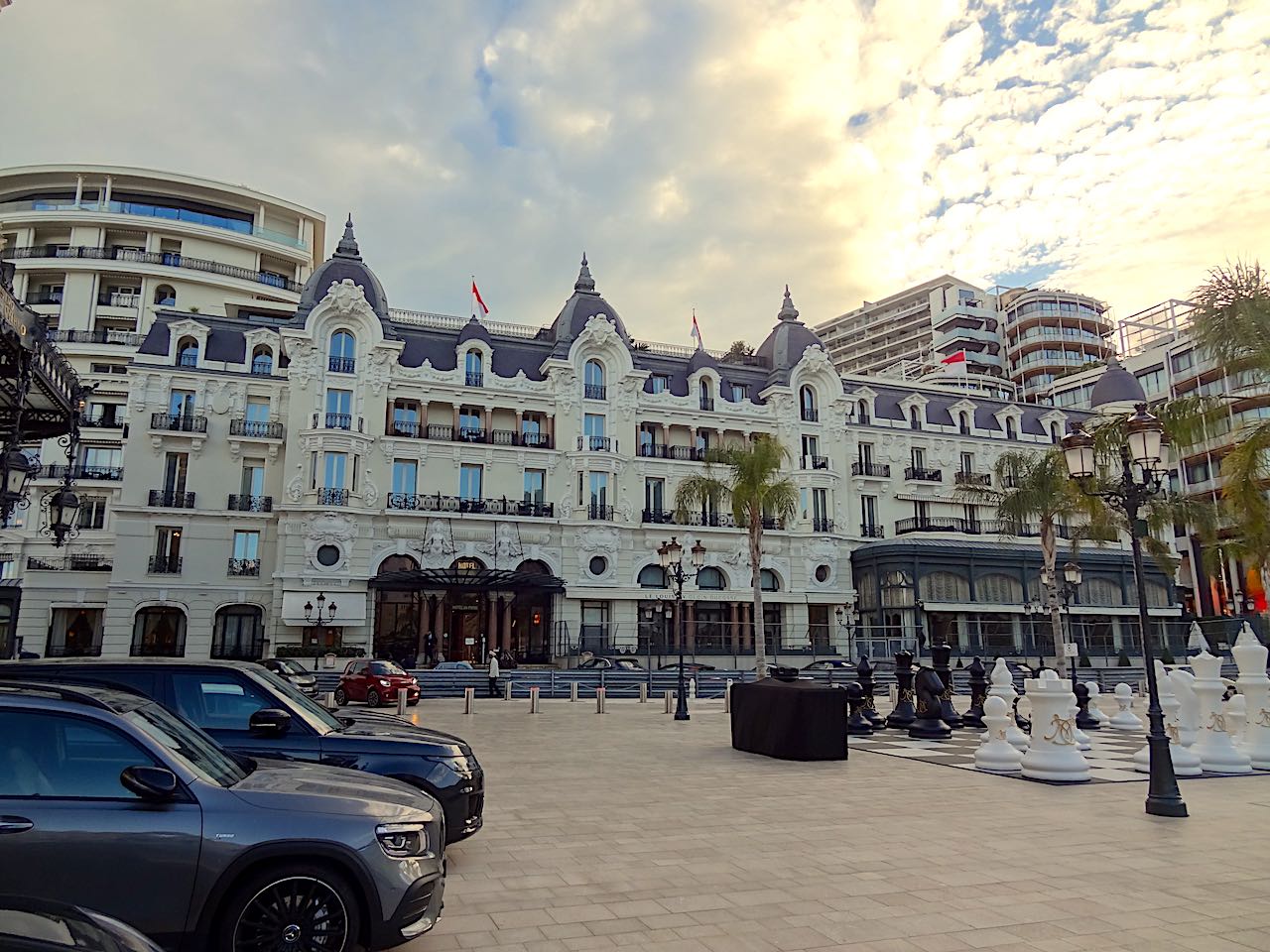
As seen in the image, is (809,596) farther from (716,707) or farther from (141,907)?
(141,907)

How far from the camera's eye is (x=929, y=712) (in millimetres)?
17516

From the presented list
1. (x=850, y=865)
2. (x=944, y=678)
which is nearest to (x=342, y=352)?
(x=944, y=678)

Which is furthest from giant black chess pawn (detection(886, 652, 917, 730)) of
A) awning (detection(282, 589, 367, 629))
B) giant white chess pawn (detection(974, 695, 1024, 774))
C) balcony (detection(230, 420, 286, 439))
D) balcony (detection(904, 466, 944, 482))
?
balcony (detection(904, 466, 944, 482))

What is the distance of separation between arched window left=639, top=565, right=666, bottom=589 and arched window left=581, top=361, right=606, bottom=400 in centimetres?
916

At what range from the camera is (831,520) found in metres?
46.7

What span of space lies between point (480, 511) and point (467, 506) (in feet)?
2.16

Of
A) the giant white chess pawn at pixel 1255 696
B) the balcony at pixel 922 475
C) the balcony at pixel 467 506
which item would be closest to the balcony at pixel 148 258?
the balcony at pixel 467 506

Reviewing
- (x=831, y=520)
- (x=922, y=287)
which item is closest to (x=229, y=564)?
(x=831, y=520)

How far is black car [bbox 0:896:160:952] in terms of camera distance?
7.17 feet

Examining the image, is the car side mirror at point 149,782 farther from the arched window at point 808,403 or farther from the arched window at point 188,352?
the arched window at point 808,403

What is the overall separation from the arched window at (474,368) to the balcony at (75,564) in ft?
61.5

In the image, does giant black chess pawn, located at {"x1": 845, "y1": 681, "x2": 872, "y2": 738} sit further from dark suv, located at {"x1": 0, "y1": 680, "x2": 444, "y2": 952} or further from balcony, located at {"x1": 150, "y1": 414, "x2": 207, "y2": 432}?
balcony, located at {"x1": 150, "y1": 414, "x2": 207, "y2": 432}

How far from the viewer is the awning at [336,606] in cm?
3631

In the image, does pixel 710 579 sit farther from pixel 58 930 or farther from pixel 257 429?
pixel 58 930
